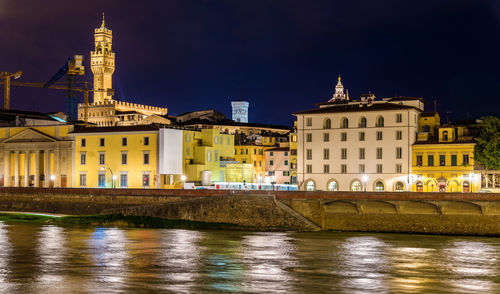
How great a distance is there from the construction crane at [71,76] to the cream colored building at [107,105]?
3.51m

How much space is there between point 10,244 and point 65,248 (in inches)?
171

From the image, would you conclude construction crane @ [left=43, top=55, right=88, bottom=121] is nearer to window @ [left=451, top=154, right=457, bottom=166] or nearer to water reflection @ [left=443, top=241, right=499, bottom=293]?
window @ [left=451, top=154, right=457, bottom=166]

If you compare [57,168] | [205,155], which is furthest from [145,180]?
[57,168]

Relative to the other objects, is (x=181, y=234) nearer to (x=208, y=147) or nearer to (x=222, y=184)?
(x=222, y=184)

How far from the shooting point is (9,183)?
7606 centimetres

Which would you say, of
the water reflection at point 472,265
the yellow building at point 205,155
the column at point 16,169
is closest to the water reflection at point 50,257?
the water reflection at point 472,265

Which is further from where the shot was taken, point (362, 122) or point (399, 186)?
point (362, 122)

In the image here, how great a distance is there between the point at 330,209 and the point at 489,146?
17.6 m

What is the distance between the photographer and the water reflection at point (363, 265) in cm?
2803

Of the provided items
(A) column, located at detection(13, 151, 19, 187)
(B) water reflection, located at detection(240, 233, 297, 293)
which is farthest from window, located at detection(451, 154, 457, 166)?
(A) column, located at detection(13, 151, 19, 187)

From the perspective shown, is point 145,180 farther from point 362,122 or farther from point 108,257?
point 108,257

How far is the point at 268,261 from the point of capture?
33.9 meters

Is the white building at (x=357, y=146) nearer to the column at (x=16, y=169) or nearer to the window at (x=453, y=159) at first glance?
the window at (x=453, y=159)

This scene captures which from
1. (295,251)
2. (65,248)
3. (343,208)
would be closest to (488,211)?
(343,208)
